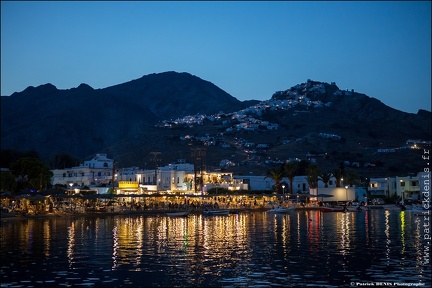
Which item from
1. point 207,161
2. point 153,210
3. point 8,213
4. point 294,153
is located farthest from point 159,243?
point 294,153

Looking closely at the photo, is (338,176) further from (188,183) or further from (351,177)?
(188,183)

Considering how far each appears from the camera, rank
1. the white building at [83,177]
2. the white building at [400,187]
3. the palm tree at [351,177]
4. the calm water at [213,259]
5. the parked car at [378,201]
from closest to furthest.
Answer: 1. the calm water at [213,259]
2. the parked car at [378,201]
3. the white building at [83,177]
4. the white building at [400,187]
5. the palm tree at [351,177]

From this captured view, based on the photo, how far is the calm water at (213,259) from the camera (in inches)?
1020

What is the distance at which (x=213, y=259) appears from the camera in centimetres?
3309

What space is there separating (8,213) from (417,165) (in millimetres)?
128739

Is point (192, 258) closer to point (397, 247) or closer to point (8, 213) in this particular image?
point (397, 247)

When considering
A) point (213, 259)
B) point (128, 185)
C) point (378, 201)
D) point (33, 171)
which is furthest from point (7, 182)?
point (378, 201)

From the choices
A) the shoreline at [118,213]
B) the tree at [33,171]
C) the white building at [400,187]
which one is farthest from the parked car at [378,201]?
the tree at [33,171]

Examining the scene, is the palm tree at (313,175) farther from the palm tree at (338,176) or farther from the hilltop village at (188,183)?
the palm tree at (338,176)

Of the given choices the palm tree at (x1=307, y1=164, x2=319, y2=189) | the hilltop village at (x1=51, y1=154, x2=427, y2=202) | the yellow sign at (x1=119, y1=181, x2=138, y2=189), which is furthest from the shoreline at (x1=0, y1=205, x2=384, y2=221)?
the yellow sign at (x1=119, y1=181, x2=138, y2=189)

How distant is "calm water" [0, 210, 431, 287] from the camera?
25906 millimetres

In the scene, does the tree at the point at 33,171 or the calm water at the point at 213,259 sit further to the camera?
the tree at the point at 33,171

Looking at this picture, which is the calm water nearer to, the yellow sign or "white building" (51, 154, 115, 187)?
the yellow sign

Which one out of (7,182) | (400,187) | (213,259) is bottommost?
(213,259)
